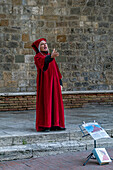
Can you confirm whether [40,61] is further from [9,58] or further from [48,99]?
[9,58]

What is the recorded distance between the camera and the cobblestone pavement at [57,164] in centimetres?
460

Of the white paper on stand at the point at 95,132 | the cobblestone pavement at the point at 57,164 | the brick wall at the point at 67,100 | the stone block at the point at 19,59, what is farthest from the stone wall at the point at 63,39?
the white paper on stand at the point at 95,132

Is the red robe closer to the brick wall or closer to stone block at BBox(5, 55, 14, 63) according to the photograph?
the brick wall

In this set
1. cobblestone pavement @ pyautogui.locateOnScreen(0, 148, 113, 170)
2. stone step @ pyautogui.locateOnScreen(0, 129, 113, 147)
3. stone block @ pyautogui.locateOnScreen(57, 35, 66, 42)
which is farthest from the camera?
stone block @ pyautogui.locateOnScreen(57, 35, 66, 42)

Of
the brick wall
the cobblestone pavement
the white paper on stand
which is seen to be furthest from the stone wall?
the white paper on stand

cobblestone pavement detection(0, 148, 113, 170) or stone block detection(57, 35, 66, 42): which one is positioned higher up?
stone block detection(57, 35, 66, 42)

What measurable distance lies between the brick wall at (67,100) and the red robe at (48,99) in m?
4.48

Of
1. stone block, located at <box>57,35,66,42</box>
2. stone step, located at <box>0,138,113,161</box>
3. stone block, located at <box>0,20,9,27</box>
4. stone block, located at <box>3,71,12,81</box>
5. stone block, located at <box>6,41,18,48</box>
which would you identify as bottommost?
stone step, located at <box>0,138,113,161</box>

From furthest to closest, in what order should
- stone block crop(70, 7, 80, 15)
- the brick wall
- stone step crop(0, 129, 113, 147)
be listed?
1. stone block crop(70, 7, 80, 15)
2. the brick wall
3. stone step crop(0, 129, 113, 147)

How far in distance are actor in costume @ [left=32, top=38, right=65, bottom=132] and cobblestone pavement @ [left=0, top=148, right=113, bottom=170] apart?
92 centimetres

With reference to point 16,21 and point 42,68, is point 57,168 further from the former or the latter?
Result: point 16,21

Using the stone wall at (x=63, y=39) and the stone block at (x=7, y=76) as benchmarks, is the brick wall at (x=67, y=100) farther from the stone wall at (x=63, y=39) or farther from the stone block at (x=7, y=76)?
the stone block at (x=7, y=76)

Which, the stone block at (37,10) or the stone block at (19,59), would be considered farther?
the stone block at (37,10)

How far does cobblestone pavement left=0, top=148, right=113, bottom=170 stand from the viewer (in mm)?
4598
